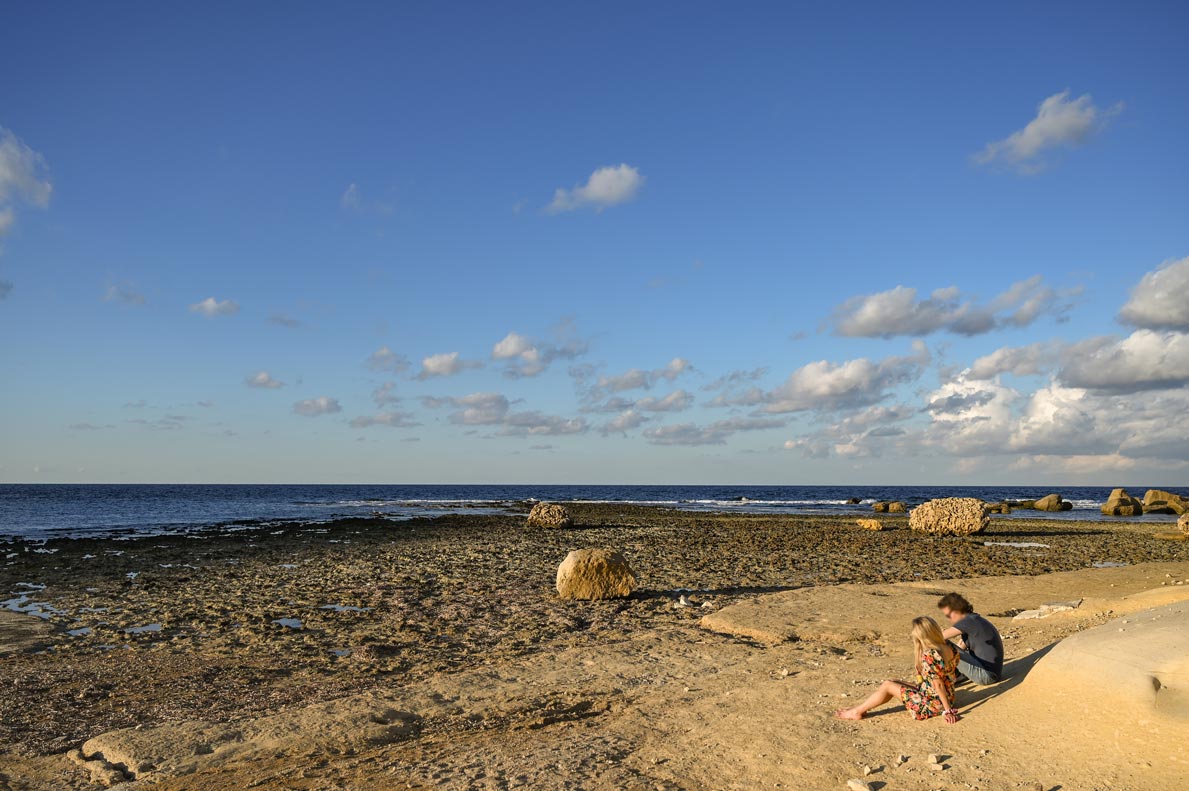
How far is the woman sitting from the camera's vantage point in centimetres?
733

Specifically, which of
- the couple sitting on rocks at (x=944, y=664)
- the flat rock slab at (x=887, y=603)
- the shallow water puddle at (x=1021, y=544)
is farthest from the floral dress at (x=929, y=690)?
the shallow water puddle at (x=1021, y=544)

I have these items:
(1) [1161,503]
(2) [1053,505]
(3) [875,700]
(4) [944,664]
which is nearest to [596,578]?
(3) [875,700]

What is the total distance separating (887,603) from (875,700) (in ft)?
23.5

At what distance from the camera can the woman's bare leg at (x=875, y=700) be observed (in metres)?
7.55

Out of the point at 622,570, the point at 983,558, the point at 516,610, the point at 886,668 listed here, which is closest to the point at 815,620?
the point at 886,668

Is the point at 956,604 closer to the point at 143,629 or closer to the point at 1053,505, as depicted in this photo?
the point at 143,629

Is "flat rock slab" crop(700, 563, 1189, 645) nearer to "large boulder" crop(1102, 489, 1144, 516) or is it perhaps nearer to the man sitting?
the man sitting

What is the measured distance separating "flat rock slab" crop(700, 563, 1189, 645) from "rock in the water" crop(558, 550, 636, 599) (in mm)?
2469

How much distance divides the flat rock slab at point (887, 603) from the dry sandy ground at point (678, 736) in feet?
4.66

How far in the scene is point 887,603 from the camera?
14172 mm

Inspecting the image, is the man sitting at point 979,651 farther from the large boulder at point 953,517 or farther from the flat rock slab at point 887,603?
the large boulder at point 953,517

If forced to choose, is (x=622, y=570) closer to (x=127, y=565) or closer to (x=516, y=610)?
(x=516, y=610)

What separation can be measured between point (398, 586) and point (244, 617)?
14.5 ft

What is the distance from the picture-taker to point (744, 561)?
2331cm
